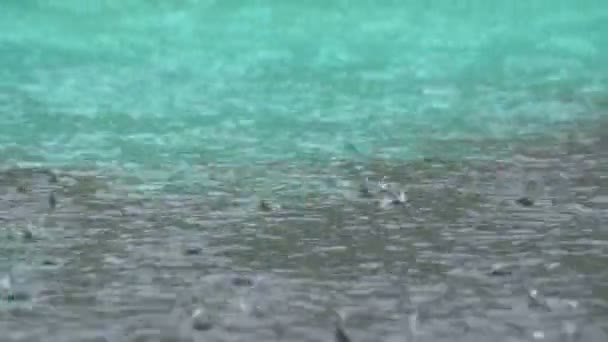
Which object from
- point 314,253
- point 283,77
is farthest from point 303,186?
point 283,77

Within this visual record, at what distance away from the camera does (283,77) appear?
8195 millimetres

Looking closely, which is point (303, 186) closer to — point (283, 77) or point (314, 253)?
point (314, 253)

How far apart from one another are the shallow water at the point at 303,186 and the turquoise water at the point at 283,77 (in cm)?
3

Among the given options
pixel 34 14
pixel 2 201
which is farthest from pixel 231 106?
pixel 34 14

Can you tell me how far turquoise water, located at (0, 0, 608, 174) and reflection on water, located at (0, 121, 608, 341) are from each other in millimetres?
521

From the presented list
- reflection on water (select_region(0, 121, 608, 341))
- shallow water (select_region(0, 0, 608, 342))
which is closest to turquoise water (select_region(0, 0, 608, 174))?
shallow water (select_region(0, 0, 608, 342))

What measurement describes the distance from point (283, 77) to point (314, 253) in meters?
3.97

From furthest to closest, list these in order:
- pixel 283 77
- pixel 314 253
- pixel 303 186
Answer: pixel 283 77
pixel 303 186
pixel 314 253

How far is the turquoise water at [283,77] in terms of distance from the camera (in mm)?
6289

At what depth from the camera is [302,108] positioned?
713 cm

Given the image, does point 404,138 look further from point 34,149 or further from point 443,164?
point 34,149

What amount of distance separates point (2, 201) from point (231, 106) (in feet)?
7.65

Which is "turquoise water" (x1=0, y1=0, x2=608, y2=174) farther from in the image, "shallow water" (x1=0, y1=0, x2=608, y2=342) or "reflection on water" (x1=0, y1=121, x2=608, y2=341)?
"reflection on water" (x1=0, y1=121, x2=608, y2=341)

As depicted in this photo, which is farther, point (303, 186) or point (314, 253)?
point (303, 186)
